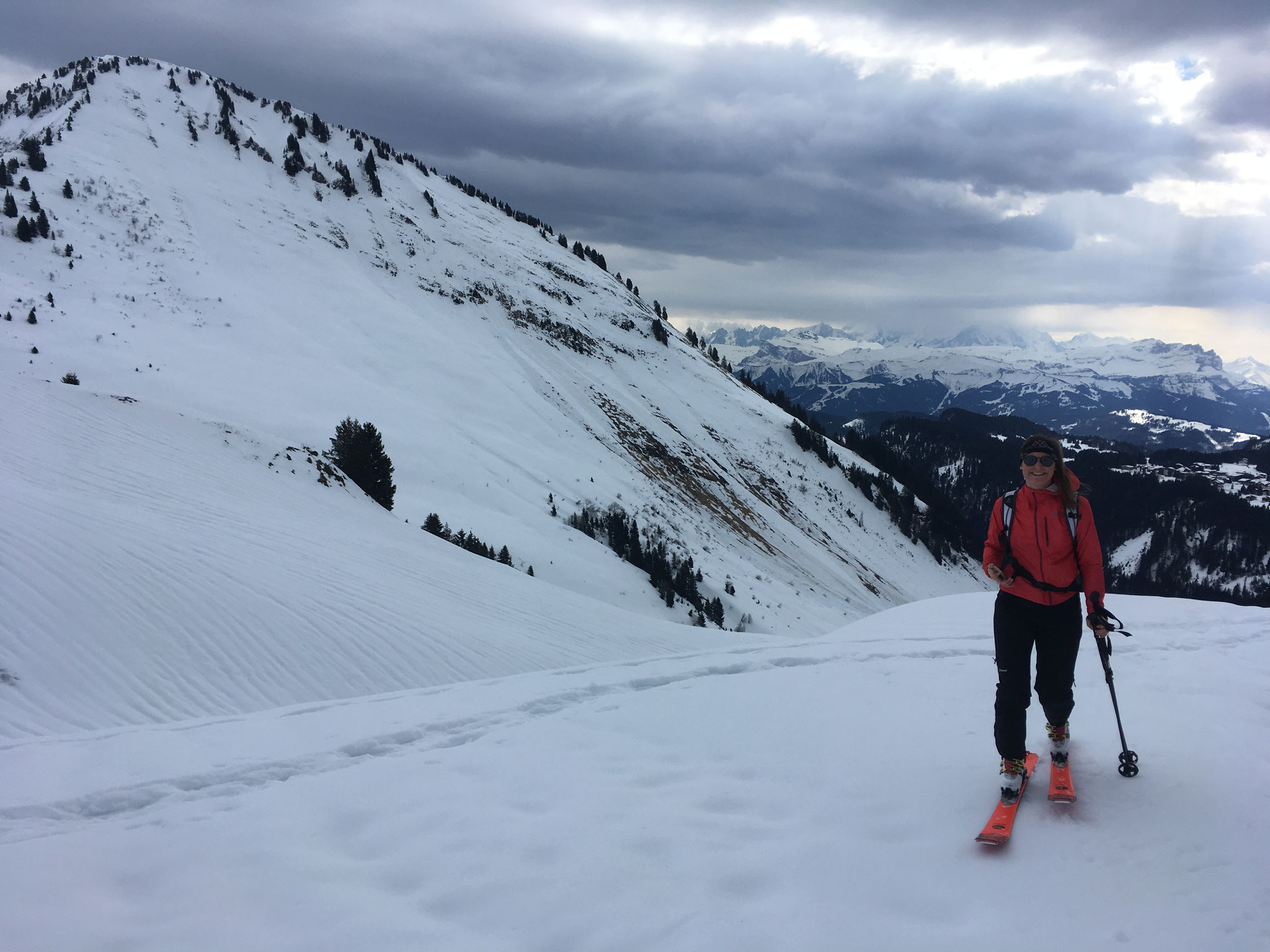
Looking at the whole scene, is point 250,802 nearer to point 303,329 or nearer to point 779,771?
point 779,771

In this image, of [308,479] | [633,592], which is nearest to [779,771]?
[308,479]

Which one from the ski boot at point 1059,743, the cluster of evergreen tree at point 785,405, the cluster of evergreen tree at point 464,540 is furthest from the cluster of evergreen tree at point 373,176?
the ski boot at point 1059,743

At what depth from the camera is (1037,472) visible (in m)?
4.77

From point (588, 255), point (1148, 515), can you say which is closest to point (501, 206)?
point (588, 255)

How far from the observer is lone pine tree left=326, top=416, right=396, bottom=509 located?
71.7ft

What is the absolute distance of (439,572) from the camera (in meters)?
14.3

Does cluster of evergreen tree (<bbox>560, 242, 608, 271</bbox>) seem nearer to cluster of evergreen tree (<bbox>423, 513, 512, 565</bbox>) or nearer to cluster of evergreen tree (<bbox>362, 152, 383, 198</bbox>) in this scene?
cluster of evergreen tree (<bbox>362, 152, 383, 198</bbox>)

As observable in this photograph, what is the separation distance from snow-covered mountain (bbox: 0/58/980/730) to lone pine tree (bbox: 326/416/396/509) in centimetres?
228

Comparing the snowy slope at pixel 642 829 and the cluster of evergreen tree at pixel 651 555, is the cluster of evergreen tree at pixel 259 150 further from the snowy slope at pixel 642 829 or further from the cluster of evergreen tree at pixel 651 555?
the snowy slope at pixel 642 829

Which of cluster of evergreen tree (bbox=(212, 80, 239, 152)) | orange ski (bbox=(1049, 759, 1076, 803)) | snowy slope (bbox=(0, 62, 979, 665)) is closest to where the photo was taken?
orange ski (bbox=(1049, 759, 1076, 803))

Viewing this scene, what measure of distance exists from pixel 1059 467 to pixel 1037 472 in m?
0.17

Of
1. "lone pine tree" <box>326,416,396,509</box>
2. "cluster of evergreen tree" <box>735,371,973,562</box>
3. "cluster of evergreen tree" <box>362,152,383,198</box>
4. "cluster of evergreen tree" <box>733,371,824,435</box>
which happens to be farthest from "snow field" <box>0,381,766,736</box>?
"cluster of evergreen tree" <box>733,371,824,435</box>

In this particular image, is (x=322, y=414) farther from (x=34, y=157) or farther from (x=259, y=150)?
(x=259, y=150)

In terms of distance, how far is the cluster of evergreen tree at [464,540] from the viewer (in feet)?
72.6
